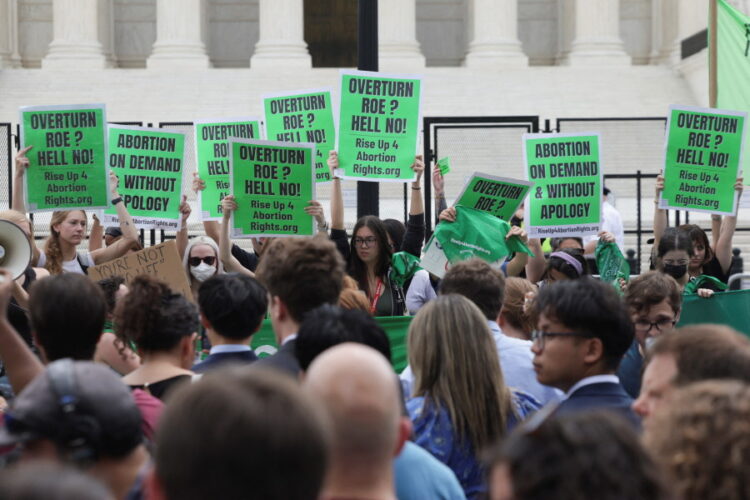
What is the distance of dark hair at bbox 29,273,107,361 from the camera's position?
486cm

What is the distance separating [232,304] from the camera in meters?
5.66

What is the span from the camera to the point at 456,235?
943cm

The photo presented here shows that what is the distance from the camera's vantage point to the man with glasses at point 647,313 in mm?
6734

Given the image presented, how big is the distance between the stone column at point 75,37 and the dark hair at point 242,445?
1292 inches

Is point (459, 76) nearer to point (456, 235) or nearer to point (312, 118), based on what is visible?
point (312, 118)

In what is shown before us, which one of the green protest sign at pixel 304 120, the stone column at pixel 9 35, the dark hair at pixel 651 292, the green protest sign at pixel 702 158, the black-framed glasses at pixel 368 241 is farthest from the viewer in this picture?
the stone column at pixel 9 35

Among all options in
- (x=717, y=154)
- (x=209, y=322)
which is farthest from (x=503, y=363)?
(x=717, y=154)

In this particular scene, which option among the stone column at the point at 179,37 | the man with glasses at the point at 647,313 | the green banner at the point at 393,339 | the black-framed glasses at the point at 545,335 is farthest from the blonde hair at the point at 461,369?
the stone column at the point at 179,37

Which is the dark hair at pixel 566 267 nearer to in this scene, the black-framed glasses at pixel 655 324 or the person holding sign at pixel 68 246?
the black-framed glasses at pixel 655 324

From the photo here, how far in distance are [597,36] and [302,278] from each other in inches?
1240

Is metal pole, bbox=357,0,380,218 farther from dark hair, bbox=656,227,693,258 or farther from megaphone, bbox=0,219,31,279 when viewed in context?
megaphone, bbox=0,219,31,279

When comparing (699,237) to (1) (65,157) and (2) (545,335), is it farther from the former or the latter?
(2) (545,335)

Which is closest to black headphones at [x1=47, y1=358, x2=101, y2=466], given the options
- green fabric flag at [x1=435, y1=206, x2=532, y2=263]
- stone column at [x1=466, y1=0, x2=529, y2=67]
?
green fabric flag at [x1=435, y1=206, x2=532, y2=263]

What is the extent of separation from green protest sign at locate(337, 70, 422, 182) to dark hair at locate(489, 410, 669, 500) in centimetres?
832
